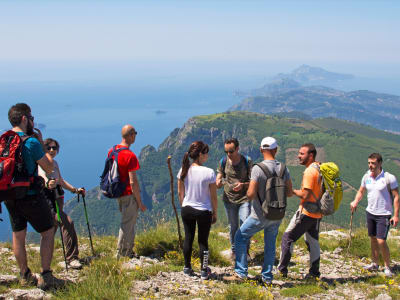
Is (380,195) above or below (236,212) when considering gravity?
above

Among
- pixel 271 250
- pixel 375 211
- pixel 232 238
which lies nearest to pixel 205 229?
pixel 271 250

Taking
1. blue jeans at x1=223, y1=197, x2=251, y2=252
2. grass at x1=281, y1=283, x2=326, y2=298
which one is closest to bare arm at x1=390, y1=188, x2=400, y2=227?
grass at x1=281, y1=283, x2=326, y2=298

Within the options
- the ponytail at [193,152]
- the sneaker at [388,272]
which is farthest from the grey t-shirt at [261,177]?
the sneaker at [388,272]

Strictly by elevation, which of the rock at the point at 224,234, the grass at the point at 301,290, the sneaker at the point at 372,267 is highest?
the grass at the point at 301,290

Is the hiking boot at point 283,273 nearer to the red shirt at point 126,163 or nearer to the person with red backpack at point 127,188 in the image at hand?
the person with red backpack at point 127,188

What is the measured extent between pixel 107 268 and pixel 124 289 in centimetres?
63

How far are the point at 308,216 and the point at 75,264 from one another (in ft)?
13.3

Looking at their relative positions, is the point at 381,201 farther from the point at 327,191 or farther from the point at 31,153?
the point at 31,153

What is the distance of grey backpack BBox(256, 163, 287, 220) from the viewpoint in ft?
16.8

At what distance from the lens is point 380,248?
6.46 m

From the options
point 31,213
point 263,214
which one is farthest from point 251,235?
point 31,213

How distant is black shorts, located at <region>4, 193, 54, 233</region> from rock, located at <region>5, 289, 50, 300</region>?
0.77 meters

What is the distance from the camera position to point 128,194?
6133mm

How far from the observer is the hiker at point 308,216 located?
5543 millimetres
